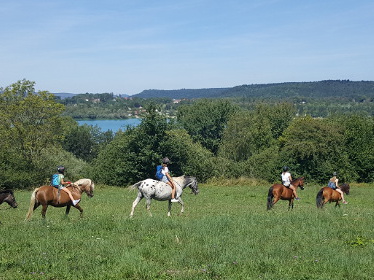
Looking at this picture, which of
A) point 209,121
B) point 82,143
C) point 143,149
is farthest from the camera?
point 82,143

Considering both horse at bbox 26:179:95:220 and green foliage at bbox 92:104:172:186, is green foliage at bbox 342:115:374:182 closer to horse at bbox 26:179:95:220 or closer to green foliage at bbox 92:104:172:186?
green foliage at bbox 92:104:172:186

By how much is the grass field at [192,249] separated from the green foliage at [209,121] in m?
92.0

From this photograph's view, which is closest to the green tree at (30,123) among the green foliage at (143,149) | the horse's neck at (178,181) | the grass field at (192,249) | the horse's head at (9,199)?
the green foliage at (143,149)

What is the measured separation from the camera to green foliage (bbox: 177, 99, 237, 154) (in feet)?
359

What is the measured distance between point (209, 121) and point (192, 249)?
98.1 metres

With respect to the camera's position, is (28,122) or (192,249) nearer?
(192,249)

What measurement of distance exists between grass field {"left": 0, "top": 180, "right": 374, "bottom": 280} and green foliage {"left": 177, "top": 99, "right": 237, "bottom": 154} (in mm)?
91966

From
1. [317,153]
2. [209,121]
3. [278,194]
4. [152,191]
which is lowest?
[317,153]

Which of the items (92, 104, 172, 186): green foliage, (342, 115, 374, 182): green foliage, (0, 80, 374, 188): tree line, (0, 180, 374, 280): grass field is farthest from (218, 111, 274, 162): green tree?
(0, 180, 374, 280): grass field

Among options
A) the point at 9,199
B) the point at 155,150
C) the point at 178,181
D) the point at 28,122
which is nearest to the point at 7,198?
the point at 9,199

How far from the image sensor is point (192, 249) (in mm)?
11945

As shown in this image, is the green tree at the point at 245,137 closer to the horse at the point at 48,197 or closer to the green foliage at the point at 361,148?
the green foliage at the point at 361,148

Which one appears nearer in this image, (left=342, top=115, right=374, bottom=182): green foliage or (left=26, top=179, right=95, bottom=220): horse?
(left=26, top=179, right=95, bottom=220): horse

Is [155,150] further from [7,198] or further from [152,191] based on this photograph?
[152,191]
